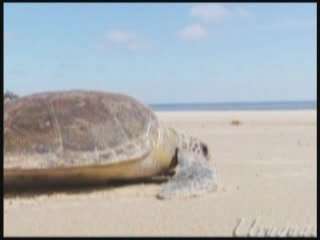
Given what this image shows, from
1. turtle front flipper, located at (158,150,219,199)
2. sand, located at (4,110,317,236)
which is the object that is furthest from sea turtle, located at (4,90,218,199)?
sand, located at (4,110,317,236)

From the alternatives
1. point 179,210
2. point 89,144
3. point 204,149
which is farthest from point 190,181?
point 204,149

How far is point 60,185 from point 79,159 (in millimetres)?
657

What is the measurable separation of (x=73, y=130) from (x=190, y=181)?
1.28 m

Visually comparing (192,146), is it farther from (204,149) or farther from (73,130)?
→ (73,130)

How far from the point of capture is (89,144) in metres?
5.76

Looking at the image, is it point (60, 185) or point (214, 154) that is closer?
point (60, 185)

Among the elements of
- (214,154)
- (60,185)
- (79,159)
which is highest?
(79,159)

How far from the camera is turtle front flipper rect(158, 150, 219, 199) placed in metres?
5.49

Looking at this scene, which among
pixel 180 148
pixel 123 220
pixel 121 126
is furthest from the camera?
pixel 180 148

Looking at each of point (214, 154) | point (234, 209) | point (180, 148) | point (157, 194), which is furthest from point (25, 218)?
point (214, 154)

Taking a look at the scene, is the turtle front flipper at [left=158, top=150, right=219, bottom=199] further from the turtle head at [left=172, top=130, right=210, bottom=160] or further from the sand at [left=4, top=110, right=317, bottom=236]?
the turtle head at [left=172, top=130, right=210, bottom=160]

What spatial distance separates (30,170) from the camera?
5574 millimetres

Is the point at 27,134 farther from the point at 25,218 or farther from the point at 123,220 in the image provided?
the point at 123,220

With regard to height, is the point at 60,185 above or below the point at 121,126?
below
